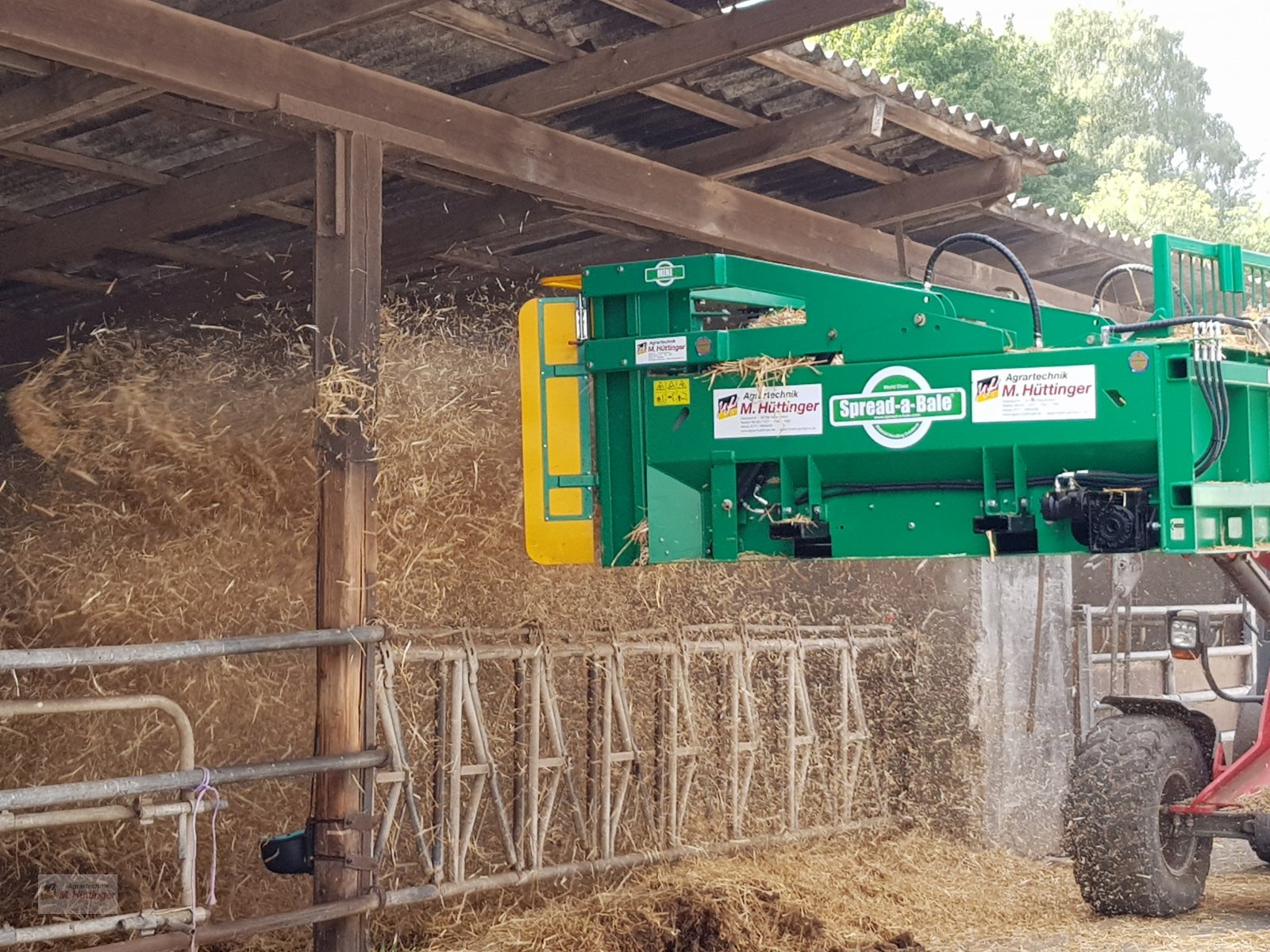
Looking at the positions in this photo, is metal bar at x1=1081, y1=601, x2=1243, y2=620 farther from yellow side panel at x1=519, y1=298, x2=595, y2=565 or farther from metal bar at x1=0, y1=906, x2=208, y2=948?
metal bar at x1=0, y1=906, x2=208, y2=948

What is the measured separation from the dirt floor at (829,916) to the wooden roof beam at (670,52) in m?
3.16

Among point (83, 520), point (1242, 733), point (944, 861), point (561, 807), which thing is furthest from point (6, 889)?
point (1242, 733)

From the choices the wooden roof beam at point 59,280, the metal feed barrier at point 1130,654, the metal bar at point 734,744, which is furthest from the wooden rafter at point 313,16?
the metal feed barrier at point 1130,654

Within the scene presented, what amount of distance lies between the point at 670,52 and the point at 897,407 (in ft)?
6.15

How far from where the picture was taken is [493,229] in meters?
8.04

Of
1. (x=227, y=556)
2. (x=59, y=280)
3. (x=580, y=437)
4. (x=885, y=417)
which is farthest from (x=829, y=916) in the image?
(x=59, y=280)

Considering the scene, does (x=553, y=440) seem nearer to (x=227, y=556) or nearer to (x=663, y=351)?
(x=663, y=351)

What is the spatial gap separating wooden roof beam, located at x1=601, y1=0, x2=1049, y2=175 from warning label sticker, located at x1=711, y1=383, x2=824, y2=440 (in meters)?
1.57

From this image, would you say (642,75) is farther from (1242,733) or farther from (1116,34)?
(1116,34)

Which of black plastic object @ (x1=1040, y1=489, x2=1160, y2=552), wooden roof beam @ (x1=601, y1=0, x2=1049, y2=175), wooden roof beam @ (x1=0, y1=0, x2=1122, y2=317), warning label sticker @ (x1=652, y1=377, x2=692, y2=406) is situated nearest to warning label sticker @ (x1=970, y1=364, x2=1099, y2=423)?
black plastic object @ (x1=1040, y1=489, x2=1160, y2=552)

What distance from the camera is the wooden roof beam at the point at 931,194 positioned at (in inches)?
312

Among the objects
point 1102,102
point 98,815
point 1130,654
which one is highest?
A: point 1102,102

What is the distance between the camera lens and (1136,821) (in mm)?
6691

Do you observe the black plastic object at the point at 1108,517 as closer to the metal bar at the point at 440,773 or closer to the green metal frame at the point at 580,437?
the green metal frame at the point at 580,437
